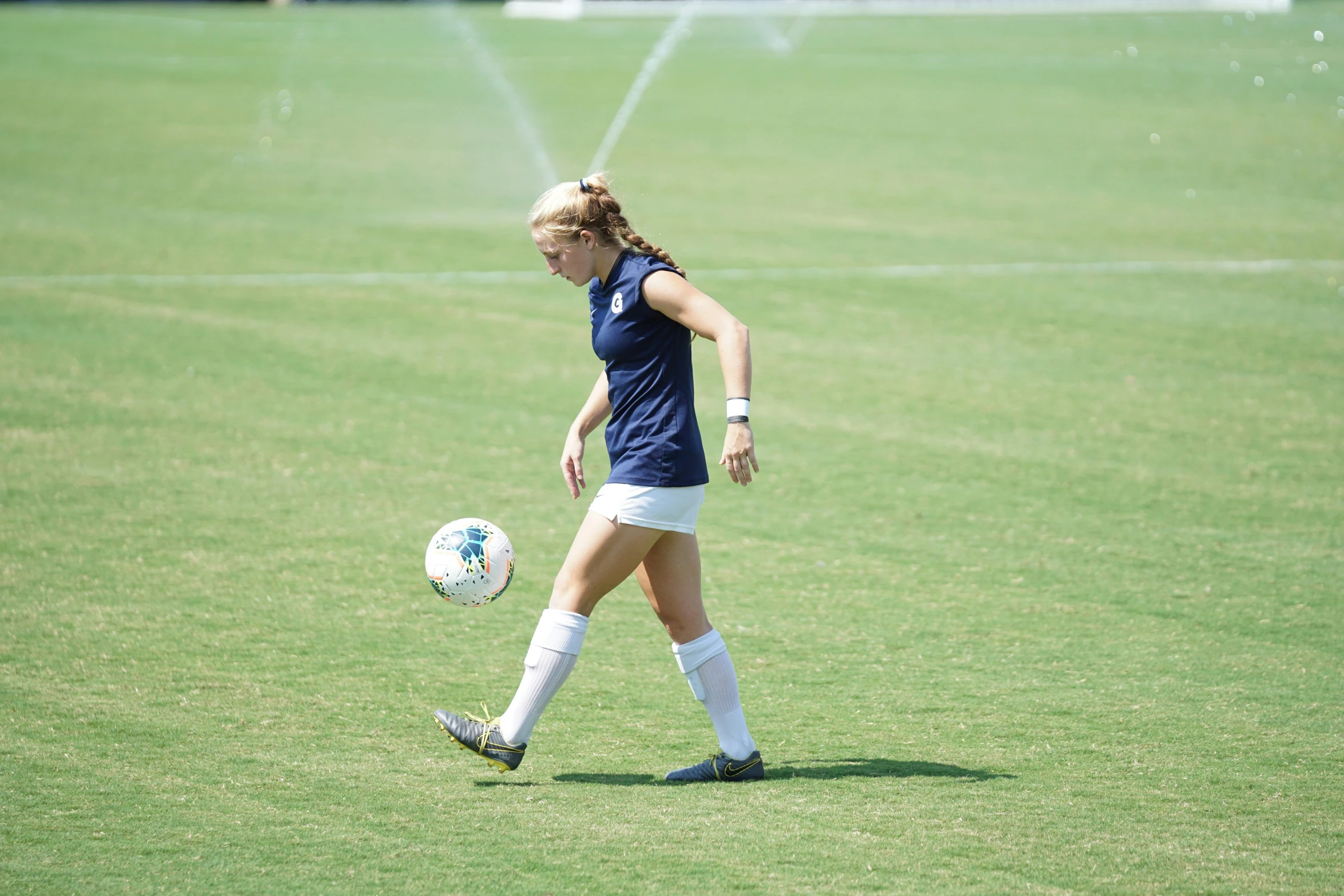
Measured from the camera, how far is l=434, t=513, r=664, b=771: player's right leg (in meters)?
4.61

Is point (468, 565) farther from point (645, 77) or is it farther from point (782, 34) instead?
point (782, 34)

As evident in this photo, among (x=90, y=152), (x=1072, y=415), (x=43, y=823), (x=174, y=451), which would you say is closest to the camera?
(x=43, y=823)

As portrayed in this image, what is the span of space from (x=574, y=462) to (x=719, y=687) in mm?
954

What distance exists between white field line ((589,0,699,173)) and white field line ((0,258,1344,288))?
14.9ft

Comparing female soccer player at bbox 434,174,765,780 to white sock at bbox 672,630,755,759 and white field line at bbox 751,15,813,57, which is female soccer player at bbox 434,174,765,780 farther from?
white field line at bbox 751,15,813,57

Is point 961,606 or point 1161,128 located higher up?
point 1161,128

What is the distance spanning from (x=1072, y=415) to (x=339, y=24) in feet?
92.1

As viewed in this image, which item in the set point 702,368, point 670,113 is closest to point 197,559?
point 702,368

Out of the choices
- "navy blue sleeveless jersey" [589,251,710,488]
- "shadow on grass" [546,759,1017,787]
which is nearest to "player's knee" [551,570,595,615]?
"navy blue sleeveless jersey" [589,251,710,488]

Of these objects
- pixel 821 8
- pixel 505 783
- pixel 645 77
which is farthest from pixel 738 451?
pixel 821 8

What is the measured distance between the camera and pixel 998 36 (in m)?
30.1

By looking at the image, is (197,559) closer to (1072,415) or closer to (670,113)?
(1072,415)

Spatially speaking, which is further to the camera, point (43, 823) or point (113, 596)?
point (113, 596)

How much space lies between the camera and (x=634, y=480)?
15.0 feet
